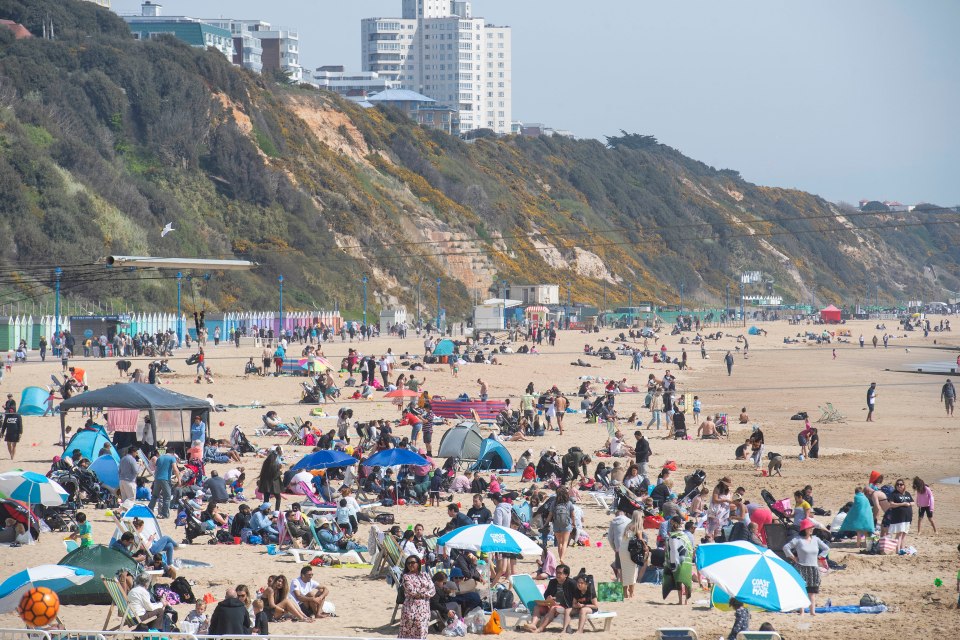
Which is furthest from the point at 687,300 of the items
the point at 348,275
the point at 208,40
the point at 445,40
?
the point at 445,40

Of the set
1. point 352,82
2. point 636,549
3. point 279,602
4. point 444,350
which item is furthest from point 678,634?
point 352,82

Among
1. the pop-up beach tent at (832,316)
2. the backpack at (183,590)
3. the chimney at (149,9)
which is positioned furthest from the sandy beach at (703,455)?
the chimney at (149,9)

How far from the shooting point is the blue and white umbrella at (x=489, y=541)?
469 inches

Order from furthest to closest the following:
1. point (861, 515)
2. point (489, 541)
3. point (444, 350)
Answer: point (444, 350), point (861, 515), point (489, 541)

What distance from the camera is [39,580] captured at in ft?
34.9

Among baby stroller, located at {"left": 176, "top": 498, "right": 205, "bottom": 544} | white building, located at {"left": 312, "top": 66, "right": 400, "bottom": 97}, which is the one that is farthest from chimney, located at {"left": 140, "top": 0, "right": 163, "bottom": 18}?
baby stroller, located at {"left": 176, "top": 498, "right": 205, "bottom": 544}

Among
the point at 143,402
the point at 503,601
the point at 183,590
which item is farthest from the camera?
the point at 143,402

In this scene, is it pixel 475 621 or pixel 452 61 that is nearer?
pixel 475 621

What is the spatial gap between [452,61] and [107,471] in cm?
17720

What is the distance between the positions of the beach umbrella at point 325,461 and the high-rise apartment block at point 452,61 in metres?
172

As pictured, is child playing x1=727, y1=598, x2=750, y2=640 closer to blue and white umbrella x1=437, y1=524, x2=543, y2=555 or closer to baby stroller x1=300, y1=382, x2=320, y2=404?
blue and white umbrella x1=437, y1=524, x2=543, y2=555

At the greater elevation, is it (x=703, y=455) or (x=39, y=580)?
(x=39, y=580)

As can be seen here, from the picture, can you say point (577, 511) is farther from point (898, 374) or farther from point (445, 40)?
point (445, 40)

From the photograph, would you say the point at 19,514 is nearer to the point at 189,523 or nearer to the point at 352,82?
the point at 189,523
